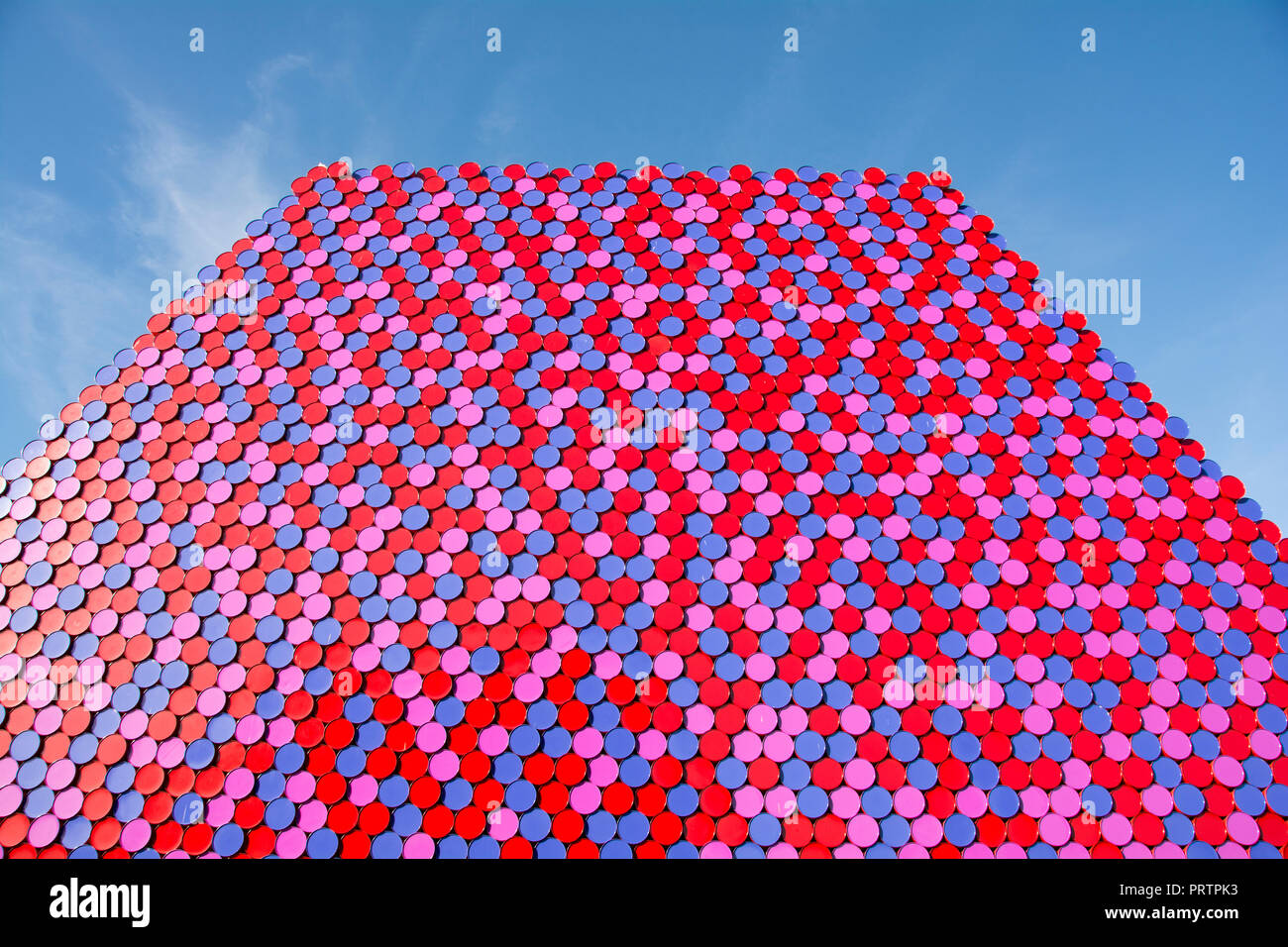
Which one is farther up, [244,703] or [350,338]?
[350,338]

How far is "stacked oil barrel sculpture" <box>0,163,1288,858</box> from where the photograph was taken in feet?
32.3

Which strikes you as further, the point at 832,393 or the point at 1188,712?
the point at 832,393

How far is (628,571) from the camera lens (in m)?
11.3

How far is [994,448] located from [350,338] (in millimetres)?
Answer: 9757

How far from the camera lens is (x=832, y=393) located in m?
12.9

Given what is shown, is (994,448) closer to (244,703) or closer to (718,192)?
(718,192)

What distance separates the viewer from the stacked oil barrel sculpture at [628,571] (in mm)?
9852
